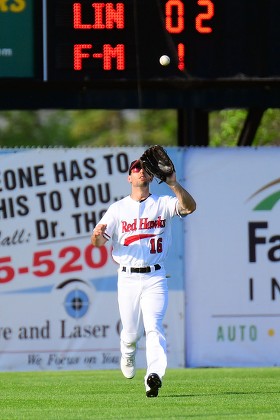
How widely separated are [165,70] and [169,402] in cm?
532

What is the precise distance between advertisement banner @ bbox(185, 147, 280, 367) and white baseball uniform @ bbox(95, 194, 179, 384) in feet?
13.7

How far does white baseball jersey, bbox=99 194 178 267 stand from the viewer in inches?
444

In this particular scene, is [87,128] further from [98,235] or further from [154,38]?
[98,235]

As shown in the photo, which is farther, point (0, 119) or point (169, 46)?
point (0, 119)

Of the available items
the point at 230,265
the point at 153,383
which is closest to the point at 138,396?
the point at 153,383

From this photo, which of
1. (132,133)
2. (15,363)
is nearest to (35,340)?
(15,363)

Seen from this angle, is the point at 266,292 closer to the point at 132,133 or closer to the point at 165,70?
the point at 165,70

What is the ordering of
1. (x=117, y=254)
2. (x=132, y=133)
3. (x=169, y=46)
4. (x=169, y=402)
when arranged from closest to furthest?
1. (x=169, y=402)
2. (x=117, y=254)
3. (x=169, y=46)
4. (x=132, y=133)

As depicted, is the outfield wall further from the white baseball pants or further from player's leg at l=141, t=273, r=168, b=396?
player's leg at l=141, t=273, r=168, b=396

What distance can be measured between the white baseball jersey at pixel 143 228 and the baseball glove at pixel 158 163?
0.40 metres

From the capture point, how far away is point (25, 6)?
15.0 metres

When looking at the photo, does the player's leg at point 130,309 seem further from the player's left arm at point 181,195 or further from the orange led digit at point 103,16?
the orange led digit at point 103,16

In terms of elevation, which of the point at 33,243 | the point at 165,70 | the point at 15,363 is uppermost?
the point at 165,70

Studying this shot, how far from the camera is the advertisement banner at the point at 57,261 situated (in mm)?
15352
